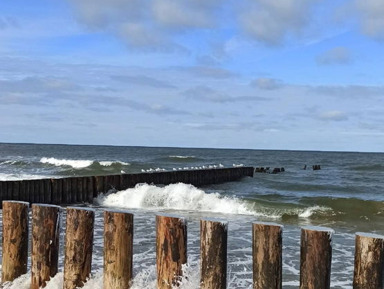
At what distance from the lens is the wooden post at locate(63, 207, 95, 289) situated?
14.5 ft

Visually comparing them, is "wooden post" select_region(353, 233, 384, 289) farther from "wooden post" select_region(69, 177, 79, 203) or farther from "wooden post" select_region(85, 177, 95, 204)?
"wooden post" select_region(85, 177, 95, 204)

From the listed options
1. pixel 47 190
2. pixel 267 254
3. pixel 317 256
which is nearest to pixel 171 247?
pixel 267 254

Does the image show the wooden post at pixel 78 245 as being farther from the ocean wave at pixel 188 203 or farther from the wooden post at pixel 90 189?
the wooden post at pixel 90 189

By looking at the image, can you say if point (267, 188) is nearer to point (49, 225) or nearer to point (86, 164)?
point (49, 225)

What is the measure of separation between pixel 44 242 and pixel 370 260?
9.35 feet

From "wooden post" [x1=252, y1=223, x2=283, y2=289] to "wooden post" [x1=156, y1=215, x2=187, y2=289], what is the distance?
0.61 m

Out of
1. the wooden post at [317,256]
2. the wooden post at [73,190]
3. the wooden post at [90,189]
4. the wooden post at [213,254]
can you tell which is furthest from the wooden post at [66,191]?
the wooden post at [317,256]

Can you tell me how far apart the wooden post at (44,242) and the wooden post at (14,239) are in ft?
0.82

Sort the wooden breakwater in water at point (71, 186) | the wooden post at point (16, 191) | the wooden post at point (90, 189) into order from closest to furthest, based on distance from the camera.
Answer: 1. the wooden post at point (16, 191)
2. the wooden breakwater in water at point (71, 186)
3. the wooden post at point (90, 189)

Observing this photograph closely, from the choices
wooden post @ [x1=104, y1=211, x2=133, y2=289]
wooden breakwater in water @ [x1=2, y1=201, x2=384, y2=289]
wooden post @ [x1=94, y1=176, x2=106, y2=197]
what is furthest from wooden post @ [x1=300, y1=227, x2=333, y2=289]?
wooden post @ [x1=94, y1=176, x2=106, y2=197]

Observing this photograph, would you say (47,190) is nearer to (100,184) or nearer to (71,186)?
(71,186)

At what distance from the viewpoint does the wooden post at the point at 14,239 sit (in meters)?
4.89

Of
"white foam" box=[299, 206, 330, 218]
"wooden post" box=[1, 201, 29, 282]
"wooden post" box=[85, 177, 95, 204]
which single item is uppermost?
"wooden post" box=[1, 201, 29, 282]

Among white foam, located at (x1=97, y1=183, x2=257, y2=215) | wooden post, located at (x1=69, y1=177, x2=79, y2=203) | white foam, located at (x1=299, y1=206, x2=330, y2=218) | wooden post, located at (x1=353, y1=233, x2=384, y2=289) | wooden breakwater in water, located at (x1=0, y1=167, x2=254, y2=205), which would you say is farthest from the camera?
wooden post, located at (x1=69, y1=177, x2=79, y2=203)
